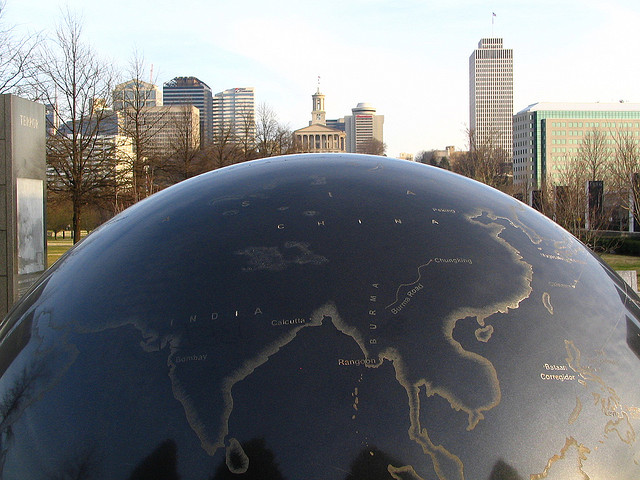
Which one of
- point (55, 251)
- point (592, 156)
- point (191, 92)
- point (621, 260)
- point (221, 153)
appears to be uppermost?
point (191, 92)

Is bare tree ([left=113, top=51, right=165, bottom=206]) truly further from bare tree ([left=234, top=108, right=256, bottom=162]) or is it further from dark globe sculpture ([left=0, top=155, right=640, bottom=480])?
dark globe sculpture ([left=0, top=155, right=640, bottom=480])

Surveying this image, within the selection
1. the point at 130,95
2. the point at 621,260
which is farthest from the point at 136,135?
the point at 621,260

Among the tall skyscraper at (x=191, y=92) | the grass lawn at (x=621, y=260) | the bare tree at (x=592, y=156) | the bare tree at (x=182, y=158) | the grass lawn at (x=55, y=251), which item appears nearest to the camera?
the grass lawn at (x=55, y=251)

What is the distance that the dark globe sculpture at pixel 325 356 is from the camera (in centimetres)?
141

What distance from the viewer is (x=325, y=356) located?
1494 millimetres

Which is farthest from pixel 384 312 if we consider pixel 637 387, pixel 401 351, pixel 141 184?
pixel 141 184

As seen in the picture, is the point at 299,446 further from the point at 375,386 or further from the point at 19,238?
the point at 19,238

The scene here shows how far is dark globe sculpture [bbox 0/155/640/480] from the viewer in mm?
1413

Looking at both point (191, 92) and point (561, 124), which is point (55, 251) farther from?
point (191, 92)

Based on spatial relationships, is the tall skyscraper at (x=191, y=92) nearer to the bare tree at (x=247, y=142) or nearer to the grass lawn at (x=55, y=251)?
the bare tree at (x=247, y=142)

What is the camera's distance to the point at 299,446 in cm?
139

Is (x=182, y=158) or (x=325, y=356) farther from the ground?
(x=182, y=158)

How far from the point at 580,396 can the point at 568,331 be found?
19cm

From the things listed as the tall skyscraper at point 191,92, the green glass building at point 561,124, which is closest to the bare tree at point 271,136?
the green glass building at point 561,124
